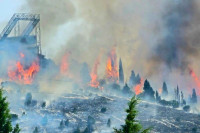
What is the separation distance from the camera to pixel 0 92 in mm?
50125

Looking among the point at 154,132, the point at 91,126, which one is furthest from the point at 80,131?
the point at 154,132

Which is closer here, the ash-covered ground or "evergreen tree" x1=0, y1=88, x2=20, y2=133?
"evergreen tree" x1=0, y1=88, x2=20, y2=133

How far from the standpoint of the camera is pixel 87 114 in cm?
17262

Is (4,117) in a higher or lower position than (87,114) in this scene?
lower

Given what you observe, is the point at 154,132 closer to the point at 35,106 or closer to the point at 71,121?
the point at 71,121

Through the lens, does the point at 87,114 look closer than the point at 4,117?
No

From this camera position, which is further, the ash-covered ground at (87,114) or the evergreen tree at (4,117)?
the ash-covered ground at (87,114)

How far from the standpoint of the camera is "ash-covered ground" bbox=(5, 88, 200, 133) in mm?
157750

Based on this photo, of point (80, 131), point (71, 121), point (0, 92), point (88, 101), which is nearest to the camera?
point (0, 92)

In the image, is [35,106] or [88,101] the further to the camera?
[88,101]

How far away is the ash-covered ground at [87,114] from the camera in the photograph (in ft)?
518

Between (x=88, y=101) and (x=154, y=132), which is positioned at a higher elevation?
(x=88, y=101)

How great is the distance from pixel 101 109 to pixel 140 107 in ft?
63.4

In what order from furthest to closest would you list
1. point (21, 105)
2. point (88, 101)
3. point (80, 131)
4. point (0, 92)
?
point (88, 101) < point (21, 105) < point (80, 131) < point (0, 92)
